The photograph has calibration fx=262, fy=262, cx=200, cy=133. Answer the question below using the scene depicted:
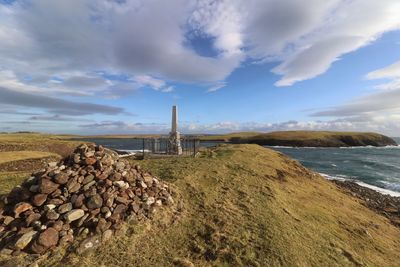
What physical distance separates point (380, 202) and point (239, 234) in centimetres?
2424

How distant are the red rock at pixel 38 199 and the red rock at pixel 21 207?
0.21m

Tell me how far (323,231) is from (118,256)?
32.1 feet

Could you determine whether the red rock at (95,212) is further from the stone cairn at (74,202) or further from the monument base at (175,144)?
the monument base at (175,144)

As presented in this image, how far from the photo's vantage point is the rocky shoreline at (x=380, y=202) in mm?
22539

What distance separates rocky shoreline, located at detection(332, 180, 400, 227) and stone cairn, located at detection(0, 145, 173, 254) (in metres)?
19.8

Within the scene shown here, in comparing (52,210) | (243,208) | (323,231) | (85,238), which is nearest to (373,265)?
(323,231)

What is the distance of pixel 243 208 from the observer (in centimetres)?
1366

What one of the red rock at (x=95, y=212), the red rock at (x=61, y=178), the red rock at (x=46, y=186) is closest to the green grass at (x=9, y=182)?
the red rock at (x=46, y=186)

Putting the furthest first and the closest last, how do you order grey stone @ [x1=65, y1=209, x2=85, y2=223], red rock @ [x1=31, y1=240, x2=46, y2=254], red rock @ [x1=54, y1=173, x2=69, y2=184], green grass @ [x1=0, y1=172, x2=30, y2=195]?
green grass @ [x1=0, y1=172, x2=30, y2=195]
red rock @ [x1=54, y1=173, x2=69, y2=184]
grey stone @ [x1=65, y1=209, x2=85, y2=223]
red rock @ [x1=31, y1=240, x2=46, y2=254]

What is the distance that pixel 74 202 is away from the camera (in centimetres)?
1035

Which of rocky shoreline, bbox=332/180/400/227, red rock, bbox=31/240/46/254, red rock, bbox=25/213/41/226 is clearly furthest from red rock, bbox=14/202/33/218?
rocky shoreline, bbox=332/180/400/227

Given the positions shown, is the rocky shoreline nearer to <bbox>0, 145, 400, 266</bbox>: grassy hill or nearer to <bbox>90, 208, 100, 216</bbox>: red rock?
<bbox>0, 145, 400, 266</bbox>: grassy hill

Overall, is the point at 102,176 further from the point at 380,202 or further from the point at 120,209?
the point at 380,202

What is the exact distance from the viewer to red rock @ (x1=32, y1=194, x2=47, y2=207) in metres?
10.2
